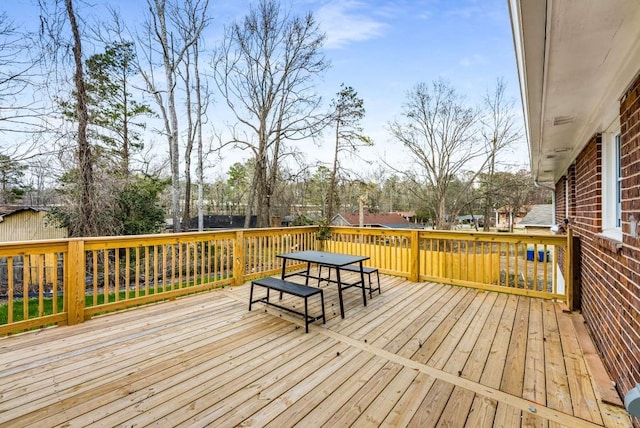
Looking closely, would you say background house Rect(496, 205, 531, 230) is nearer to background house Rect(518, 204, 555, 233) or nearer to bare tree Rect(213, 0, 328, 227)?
background house Rect(518, 204, 555, 233)

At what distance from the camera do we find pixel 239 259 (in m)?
5.13

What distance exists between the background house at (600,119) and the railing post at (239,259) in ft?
13.5

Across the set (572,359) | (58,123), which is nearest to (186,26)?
(58,123)

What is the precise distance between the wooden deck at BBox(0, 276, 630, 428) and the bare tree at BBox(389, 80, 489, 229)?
1467 centimetres

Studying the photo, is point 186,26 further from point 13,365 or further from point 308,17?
point 13,365

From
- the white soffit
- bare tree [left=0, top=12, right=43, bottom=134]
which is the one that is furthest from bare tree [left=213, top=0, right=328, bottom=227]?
the white soffit

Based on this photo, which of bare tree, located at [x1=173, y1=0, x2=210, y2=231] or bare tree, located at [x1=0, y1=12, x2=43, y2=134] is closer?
bare tree, located at [x1=0, y1=12, x2=43, y2=134]

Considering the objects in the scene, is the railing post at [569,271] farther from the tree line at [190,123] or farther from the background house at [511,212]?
the background house at [511,212]

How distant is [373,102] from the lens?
14.3m

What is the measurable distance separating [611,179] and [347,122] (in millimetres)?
11553

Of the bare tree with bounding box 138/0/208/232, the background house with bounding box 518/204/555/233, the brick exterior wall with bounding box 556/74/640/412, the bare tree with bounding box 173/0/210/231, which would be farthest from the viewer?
the background house with bounding box 518/204/555/233

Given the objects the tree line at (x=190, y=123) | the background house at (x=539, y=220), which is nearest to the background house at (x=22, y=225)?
the tree line at (x=190, y=123)

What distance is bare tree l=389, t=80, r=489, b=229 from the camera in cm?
1655

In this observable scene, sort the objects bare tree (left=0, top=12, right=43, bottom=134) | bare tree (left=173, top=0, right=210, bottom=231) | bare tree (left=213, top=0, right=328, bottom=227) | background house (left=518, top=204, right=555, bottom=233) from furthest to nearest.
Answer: background house (left=518, top=204, right=555, bottom=233) < bare tree (left=173, top=0, right=210, bottom=231) < bare tree (left=213, top=0, right=328, bottom=227) < bare tree (left=0, top=12, right=43, bottom=134)
